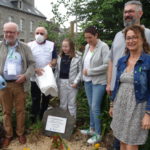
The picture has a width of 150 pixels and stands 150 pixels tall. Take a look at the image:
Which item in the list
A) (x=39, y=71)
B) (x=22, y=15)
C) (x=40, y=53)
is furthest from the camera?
(x=22, y=15)

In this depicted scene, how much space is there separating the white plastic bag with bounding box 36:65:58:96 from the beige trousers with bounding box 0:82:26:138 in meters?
0.33

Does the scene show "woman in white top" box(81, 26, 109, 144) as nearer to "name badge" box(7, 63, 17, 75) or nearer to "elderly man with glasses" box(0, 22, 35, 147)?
"elderly man with glasses" box(0, 22, 35, 147)

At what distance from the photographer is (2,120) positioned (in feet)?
13.8

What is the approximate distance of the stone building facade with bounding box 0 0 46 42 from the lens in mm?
34547

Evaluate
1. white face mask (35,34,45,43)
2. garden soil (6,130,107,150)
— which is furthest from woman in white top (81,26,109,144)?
white face mask (35,34,45,43)

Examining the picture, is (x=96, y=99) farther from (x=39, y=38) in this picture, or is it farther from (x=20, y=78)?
(x=39, y=38)

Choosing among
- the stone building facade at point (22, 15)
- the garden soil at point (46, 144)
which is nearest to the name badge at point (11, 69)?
the garden soil at point (46, 144)

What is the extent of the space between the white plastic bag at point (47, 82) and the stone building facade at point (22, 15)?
3108 centimetres

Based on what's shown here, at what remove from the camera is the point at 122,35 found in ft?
10.2

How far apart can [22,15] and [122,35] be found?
3710 cm

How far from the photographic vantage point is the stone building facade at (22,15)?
34.5 meters

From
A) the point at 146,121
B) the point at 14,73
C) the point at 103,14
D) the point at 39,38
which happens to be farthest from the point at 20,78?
the point at 103,14

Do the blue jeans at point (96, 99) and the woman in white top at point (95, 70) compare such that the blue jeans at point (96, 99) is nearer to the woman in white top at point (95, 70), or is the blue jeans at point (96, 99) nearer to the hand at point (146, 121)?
the woman in white top at point (95, 70)

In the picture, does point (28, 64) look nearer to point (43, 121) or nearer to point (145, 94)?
point (43, 121)
